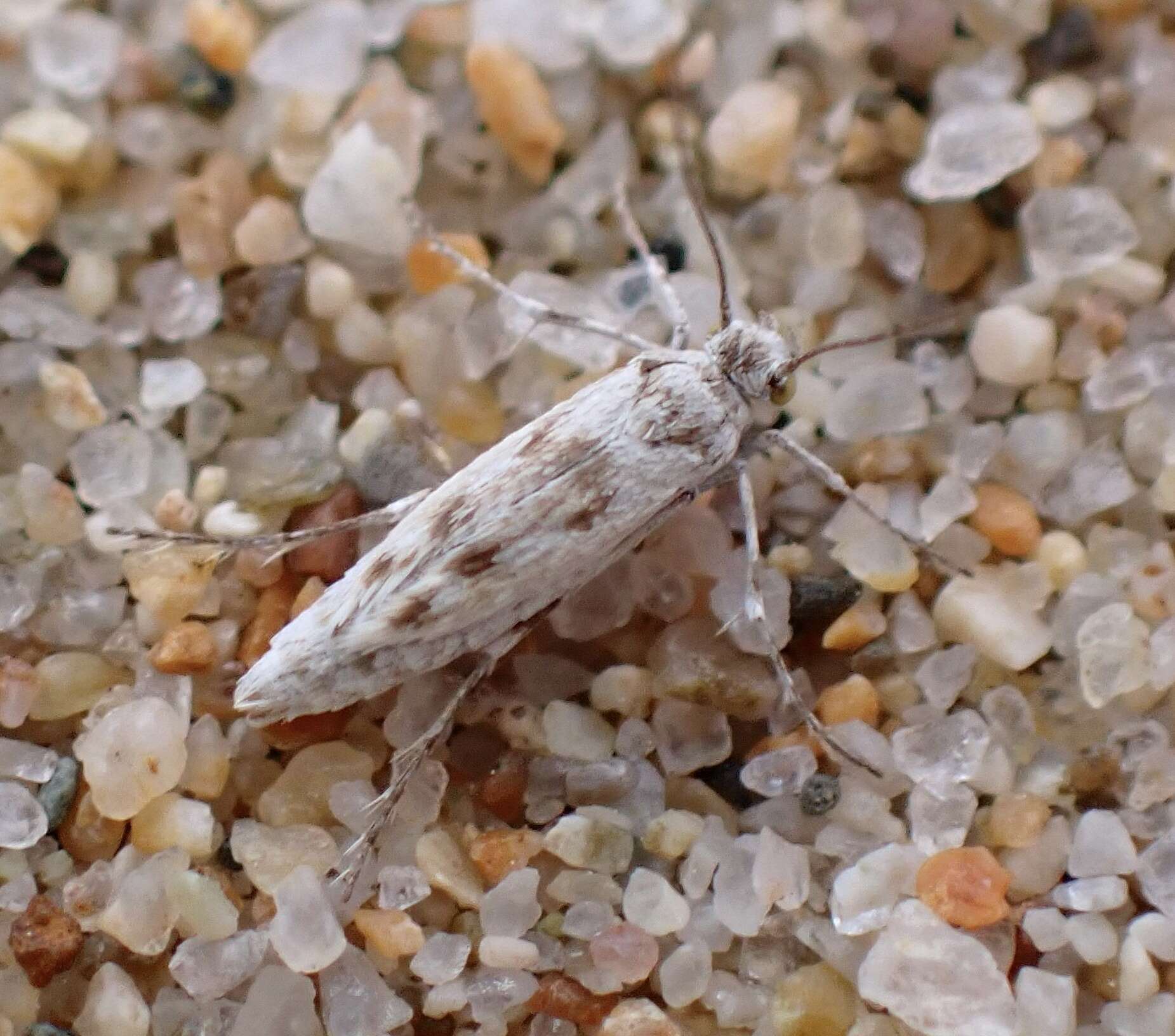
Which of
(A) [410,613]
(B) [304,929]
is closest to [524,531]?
(A) [410,613]

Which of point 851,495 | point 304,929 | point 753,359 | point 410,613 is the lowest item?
point 304,929

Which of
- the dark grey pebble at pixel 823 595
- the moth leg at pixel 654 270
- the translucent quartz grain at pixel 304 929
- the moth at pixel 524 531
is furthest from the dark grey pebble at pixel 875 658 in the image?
the translucent quartz grain at pixel 304 929

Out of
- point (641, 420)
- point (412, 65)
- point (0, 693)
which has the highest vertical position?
point (412, 65)

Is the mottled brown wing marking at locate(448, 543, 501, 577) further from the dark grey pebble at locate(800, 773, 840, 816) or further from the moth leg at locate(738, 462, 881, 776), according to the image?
the dark grey pebble at locate(800, 773, 840, 816)

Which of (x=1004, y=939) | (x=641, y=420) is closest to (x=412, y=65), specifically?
(x=641, y=420)

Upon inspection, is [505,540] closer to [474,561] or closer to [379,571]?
[474,561]

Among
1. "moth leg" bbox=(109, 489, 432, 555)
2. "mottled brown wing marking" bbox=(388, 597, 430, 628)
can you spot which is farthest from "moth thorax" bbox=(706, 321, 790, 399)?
"mottled brown wing marking" bbox=(388, 597, 430, 628)

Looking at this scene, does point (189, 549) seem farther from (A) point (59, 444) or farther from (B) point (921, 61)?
(B) point (921, 61)

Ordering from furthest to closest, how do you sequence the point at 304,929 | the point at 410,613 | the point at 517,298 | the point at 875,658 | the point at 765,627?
1. the point at 517,298
2. the point at 875,658
3. the point at 765,627
4. the point at 410,613
5. the point at 304,929
